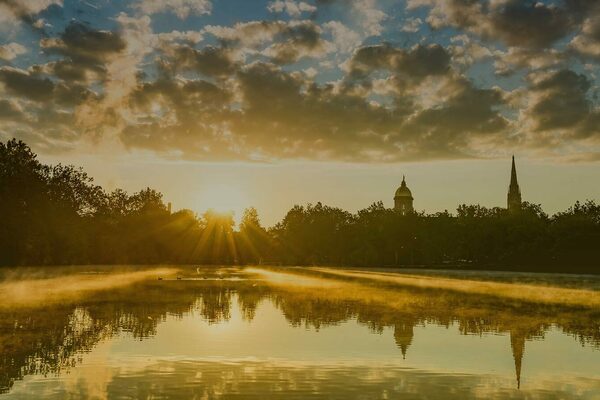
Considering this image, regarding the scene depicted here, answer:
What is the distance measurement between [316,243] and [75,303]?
147649 millimetres

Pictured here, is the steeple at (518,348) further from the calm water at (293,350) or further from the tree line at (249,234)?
the tree line at (249,234)

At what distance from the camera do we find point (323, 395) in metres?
13.1

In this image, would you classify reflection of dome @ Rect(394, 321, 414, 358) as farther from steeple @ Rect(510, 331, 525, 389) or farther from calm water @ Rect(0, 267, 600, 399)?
steeple @ Rect(510, 331, 525, 389)

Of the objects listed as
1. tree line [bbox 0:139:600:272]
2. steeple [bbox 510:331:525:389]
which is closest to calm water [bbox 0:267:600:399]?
steeple [bbox 510:331:525:389]

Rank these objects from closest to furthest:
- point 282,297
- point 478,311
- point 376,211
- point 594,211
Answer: point 478,311 < point 282,297 < point 594,211 < point 376,211

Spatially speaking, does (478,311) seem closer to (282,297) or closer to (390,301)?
(390,301)

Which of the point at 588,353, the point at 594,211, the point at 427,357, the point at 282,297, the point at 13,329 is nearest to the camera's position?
A: the point at 427,357

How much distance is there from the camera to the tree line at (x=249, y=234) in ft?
317

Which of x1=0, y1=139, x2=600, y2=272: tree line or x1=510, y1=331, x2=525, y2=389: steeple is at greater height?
x1=0, y1=139, x2=600, y2=272: tree line

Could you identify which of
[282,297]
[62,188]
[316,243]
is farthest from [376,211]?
[282,297]

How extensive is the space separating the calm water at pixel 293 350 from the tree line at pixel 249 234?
68.6 m

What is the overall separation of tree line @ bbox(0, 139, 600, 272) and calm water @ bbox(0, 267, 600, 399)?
6863 centimetres

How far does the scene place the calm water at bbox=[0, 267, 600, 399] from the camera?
13.8 m

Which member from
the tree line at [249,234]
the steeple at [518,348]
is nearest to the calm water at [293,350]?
the steeple at [518,348]
